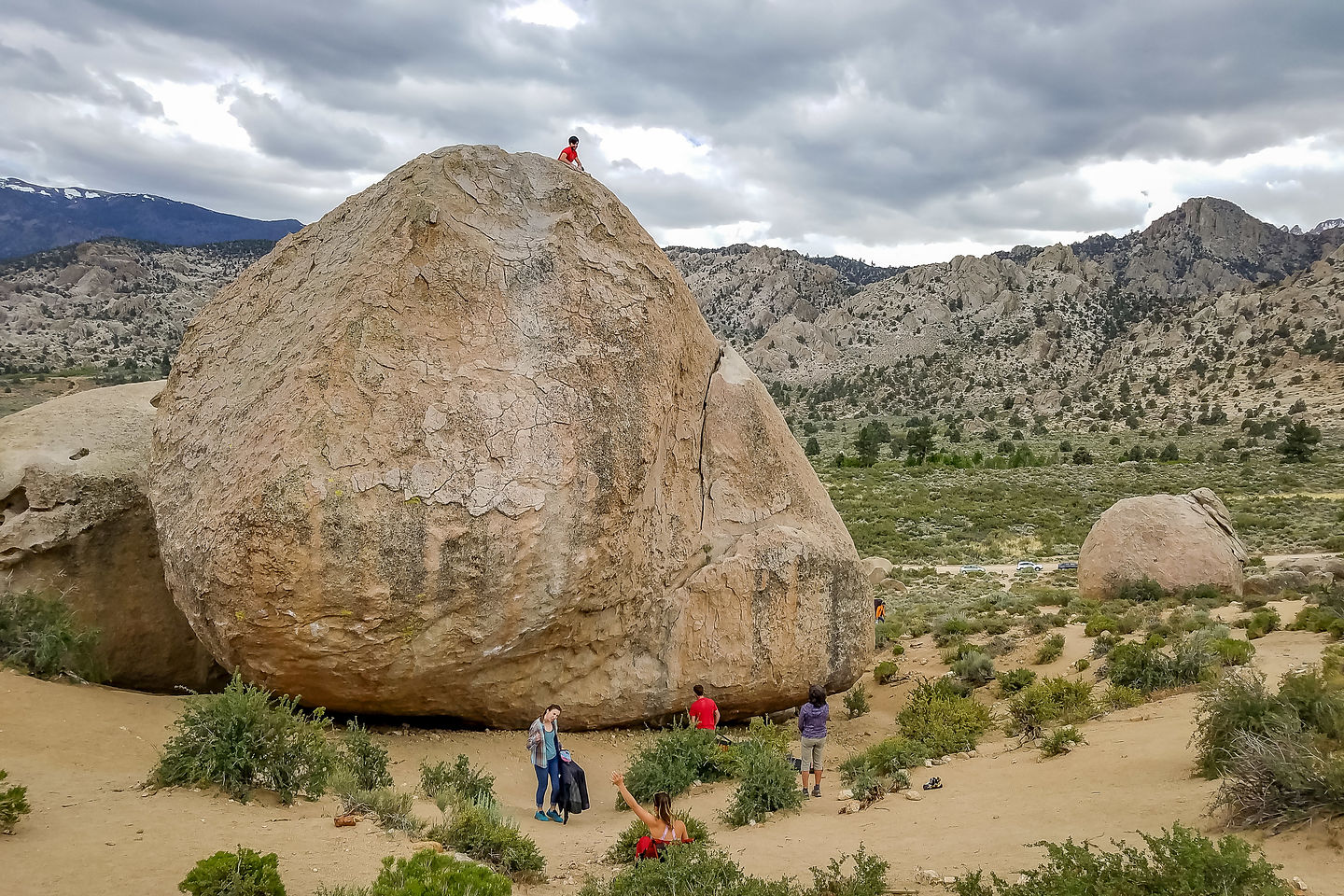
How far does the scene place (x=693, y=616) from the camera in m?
10.8

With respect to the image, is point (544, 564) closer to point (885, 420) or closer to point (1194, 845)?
point (1194, 845)

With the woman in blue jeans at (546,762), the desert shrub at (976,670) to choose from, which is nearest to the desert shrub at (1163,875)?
Answer: the woman in blue jeans at (546,762)

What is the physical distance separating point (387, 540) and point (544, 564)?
1678 millimetres

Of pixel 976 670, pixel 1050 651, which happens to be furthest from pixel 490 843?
pixel 1050 651

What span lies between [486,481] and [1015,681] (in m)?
9.20

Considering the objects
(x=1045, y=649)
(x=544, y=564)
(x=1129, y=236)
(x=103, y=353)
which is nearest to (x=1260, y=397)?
(x=1045, y=649)

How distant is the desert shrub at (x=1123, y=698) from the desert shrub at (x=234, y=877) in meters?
10.0

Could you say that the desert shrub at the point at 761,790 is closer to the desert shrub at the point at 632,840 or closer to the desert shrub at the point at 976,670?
the desert shrub at the point at 632,840

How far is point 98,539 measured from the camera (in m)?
10.4

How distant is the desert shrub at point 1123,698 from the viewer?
10.5m

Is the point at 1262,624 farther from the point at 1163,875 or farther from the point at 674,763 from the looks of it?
the point at 1163,875

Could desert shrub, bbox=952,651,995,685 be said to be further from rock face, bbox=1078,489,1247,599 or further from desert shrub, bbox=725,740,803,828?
rock face, bbox=1078,489,1247,599

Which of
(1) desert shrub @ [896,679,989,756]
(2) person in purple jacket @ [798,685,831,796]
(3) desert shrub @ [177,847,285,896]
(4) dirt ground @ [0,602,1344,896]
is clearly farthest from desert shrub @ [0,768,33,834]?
(1) desert shrub @ [896,679,989,756]

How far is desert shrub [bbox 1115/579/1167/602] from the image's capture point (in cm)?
1795
